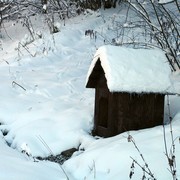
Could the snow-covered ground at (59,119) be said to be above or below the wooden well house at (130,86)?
below

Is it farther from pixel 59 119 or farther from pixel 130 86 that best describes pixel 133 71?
pixel 59 119

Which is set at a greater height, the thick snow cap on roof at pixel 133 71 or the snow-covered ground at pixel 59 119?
the thick snow cap on roof at pixel 133 71

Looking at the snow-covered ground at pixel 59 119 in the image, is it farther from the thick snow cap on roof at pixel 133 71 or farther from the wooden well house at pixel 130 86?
the thick snow cap on roof at pixel 133 71

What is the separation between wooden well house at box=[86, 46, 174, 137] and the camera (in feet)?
13.6

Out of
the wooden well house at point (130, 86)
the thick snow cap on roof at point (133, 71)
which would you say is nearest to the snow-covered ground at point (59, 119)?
the wooden well house at point (130, 86)

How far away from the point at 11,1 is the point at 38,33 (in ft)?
4.97

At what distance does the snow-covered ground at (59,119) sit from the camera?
11.3 feet

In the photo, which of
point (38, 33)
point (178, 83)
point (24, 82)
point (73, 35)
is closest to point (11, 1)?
point (38, 33)

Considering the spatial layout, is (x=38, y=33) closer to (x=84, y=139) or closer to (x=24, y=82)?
(x=24, y=82)

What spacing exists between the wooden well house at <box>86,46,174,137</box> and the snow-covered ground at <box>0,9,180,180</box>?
0.61ft

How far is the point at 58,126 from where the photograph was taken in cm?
472

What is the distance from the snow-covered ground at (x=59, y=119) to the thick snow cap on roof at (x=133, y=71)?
0.44 meters

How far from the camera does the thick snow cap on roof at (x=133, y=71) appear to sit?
410 centimetres

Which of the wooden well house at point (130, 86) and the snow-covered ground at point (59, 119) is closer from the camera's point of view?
the snow-covered ground at point (59, 119)
